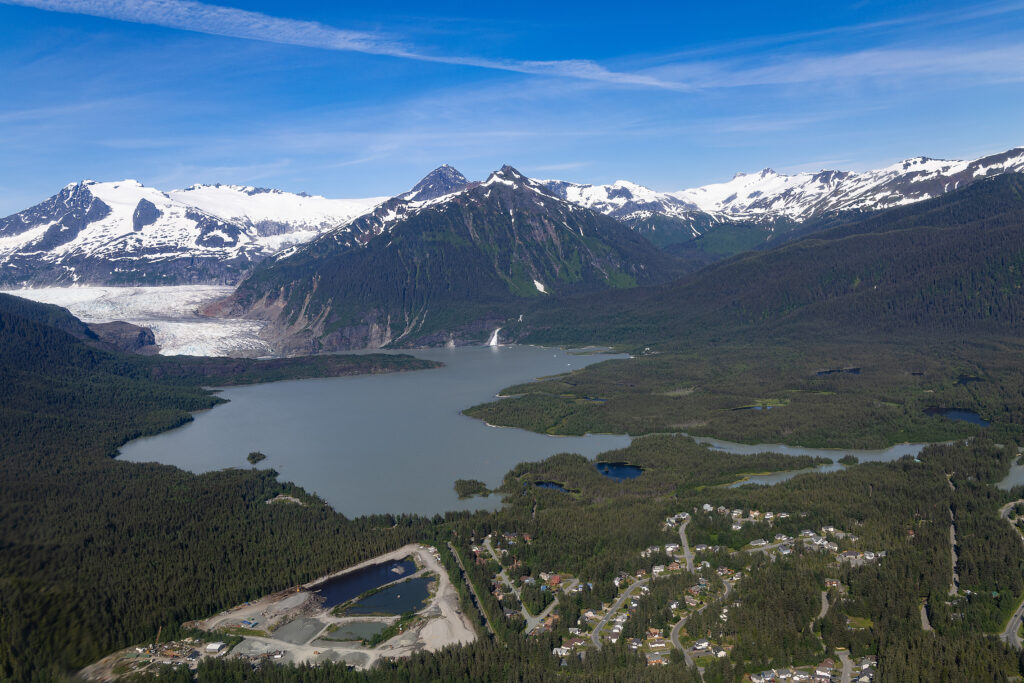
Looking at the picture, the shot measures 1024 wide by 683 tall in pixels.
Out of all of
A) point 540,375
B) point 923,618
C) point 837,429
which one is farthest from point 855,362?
point 923,618

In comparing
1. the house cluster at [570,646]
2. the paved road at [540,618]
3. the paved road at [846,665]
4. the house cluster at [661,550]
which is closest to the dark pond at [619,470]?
the house cluster at [661,550]

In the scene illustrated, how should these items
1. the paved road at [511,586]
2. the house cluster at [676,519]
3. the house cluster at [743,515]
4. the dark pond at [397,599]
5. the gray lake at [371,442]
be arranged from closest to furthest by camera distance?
the paved road at [511,586]
the dark pond at [397,599]
the house cluster at [743,515]
the house cluster at [676,519]
the gray lake at [371,442]

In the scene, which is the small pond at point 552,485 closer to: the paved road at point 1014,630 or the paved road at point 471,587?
the paved road at point 471,587

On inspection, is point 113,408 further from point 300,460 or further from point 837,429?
point 837,429

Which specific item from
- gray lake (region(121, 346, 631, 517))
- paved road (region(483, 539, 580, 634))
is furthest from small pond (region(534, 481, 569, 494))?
paved road (region(483, 539, 580, 634))

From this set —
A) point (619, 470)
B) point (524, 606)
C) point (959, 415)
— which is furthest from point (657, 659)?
point (959, 415)

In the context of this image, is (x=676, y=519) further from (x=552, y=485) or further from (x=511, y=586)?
(x=511, y=586)

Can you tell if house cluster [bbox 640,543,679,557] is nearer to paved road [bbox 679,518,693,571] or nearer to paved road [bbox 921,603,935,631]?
paved road [bbox 679,518,693,571]

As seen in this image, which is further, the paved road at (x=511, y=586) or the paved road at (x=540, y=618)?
the paved road at (x=511, y=586)
